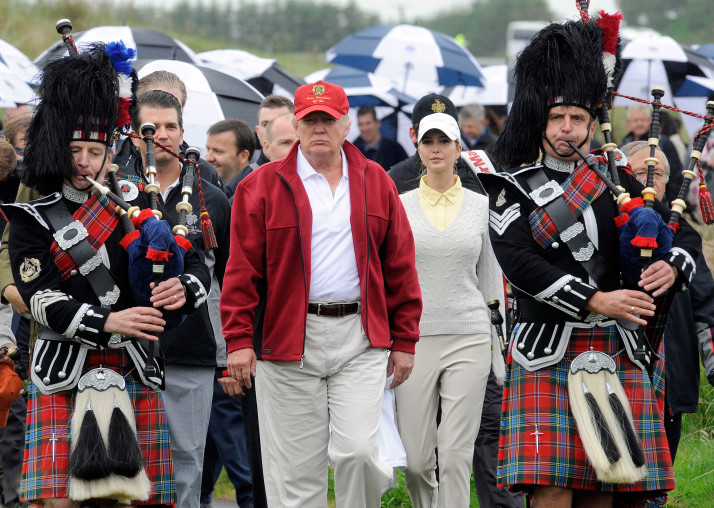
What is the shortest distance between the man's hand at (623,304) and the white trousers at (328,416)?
3.25ft

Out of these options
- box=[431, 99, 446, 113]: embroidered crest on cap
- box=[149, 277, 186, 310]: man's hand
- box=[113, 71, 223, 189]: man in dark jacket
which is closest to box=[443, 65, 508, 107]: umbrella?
box=[431, 99, 446, 113]: embroidered crest on cap

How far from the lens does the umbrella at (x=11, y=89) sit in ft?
30.1

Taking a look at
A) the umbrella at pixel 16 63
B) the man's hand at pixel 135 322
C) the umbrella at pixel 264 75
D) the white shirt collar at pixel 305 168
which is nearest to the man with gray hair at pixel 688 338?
the white shirt collar at pixel 305 168

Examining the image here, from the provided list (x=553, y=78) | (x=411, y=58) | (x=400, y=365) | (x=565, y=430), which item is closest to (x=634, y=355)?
(x=565, y=430)

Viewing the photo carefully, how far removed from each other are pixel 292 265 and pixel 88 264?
87cm

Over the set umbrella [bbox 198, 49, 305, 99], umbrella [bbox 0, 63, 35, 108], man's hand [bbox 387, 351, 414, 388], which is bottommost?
man's hand [bbox 387, 351, 414, 388]

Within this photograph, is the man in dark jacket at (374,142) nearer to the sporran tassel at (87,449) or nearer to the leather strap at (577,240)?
the leather strap at (577,240)

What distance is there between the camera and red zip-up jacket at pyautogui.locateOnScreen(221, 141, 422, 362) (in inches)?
211

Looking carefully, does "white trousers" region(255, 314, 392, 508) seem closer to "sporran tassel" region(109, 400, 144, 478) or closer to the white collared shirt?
the white collared shirt

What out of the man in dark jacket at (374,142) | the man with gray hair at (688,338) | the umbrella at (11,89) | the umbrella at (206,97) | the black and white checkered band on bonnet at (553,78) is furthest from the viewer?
the man in dark jacket at (374,142)

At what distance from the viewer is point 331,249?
17.9 feet

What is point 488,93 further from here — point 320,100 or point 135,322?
point 135,322

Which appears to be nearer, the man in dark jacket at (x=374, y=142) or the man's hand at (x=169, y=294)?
A: the man's hand at (x=169, y=294)

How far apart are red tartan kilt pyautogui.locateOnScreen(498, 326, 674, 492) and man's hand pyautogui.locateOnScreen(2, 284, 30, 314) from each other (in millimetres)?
2647
